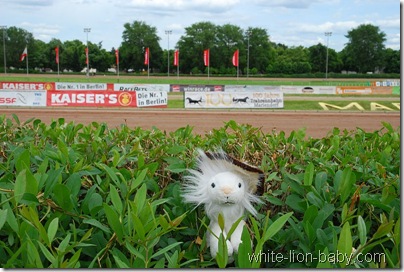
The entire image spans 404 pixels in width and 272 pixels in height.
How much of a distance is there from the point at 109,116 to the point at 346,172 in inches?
900

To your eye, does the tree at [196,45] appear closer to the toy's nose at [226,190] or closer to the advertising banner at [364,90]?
the advertising banner at [364,90]

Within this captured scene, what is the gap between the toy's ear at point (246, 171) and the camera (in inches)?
85.7

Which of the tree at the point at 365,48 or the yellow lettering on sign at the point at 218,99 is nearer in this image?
the yellow lettering on sign at the point at 218,99

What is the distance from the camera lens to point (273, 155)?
319cm

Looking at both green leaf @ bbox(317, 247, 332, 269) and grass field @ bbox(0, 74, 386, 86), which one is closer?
green leaf @ bbox(317, 247, 332, 269)

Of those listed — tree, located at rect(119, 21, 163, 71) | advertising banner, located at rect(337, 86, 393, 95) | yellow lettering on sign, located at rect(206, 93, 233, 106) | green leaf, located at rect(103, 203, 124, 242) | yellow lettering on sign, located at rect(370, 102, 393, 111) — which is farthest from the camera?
tree, located at rect(119, 21, 163, 71)

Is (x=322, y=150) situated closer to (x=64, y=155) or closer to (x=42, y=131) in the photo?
(x=64, y=155)

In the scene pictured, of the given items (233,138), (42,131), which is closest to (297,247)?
(233,138)

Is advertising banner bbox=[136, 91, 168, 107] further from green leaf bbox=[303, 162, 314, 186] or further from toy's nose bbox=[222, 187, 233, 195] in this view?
toy's nose bbox=[222, 187, 233, 195]

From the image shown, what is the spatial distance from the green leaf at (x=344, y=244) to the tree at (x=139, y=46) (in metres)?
64.1

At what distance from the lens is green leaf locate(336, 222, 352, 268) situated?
1.82 metres

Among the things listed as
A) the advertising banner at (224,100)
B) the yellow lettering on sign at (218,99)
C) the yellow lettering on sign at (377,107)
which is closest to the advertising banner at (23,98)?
the advertising banner at (224,100)

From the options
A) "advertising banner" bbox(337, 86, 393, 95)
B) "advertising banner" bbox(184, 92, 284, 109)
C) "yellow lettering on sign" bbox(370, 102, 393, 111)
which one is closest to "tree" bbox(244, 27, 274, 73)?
"advertising banner" bbox(337, 86, 393, 95)

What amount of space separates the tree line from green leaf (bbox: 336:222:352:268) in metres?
62.0
